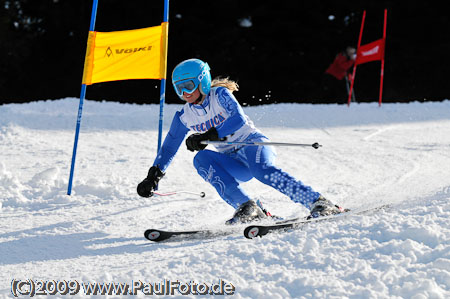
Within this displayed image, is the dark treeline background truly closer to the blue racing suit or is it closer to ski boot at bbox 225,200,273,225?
the blue racing suit

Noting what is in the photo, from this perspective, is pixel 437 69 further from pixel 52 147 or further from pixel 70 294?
pixel 70 294

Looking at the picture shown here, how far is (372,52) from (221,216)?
855cm

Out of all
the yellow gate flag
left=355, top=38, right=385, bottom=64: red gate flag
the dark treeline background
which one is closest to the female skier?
the yellow gate flag

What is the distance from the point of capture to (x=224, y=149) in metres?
3.73

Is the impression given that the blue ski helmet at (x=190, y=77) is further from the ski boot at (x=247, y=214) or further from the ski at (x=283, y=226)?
the ski at (x=283, y=226)

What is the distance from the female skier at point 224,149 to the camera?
3.41 m

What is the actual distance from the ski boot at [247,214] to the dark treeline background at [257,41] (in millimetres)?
13404

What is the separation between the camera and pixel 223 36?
16641 millimetres

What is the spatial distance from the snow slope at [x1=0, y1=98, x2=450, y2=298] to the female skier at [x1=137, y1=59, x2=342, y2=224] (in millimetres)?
272

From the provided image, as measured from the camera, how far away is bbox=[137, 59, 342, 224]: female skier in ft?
11.2

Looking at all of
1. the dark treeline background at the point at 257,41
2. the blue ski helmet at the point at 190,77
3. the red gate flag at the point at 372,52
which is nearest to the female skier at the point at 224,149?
the blue ski helmet at the point at 190,77

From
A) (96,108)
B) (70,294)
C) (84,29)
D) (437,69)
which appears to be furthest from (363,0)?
(70,294)

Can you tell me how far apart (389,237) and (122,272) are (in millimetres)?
1378

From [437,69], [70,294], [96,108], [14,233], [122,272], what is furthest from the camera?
[437,69]
